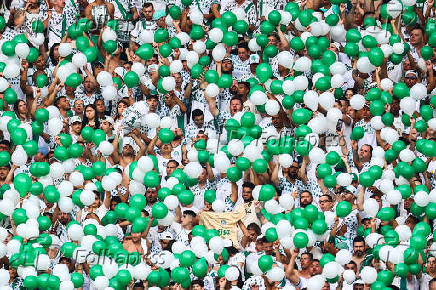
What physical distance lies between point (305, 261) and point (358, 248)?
297 millimetres

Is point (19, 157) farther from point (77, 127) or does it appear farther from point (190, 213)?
point (190, 213)

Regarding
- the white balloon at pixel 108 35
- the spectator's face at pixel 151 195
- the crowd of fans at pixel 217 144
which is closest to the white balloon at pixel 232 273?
the crowd of fans at pixel 217 144

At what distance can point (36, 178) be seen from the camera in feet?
29.5

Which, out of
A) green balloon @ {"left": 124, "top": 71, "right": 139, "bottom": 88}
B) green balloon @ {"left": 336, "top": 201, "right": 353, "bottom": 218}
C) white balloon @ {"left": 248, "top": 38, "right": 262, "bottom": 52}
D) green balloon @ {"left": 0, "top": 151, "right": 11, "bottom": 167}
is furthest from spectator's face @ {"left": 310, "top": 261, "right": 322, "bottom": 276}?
green balloon @ {"left": 0, "top": 151, "right": 11, "bottom": 167}

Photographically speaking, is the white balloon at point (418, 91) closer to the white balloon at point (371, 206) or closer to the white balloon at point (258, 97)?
the white balloon at point (371, 206)

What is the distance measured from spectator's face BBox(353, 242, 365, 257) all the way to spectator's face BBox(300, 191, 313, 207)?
0.39 metres

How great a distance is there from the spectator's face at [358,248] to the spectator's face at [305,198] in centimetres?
39

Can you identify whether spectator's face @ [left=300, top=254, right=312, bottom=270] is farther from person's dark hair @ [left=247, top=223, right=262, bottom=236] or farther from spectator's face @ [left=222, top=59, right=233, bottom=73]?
spectator's face @ [left=222, top=59, right=233, bottom=73]

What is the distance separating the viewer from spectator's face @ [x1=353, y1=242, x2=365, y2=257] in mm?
8516

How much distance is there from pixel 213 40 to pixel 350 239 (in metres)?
1.46

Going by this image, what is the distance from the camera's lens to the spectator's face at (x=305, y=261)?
8.48 meters

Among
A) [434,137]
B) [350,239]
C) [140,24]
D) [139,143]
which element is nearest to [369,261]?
[350,239]

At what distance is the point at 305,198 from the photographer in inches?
345

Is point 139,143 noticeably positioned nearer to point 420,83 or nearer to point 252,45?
point 252,45
